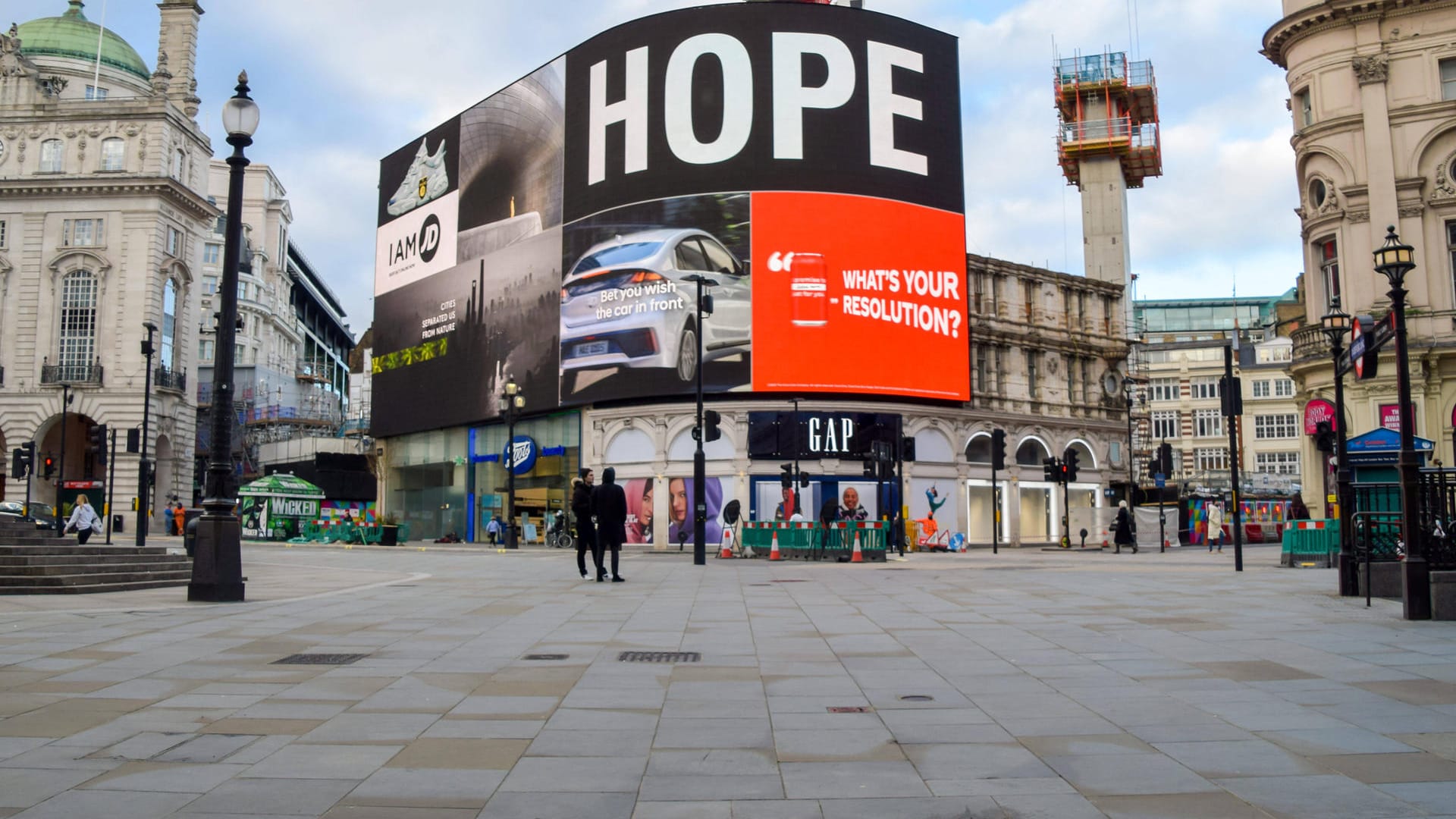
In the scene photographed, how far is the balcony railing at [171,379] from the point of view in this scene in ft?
195

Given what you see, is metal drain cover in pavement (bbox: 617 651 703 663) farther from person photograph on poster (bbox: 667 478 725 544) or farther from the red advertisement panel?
person photograph on poster (bbox: 667 478 725 544)

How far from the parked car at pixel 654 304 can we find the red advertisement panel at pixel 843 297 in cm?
110

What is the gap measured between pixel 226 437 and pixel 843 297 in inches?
1211

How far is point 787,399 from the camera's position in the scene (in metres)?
42.7

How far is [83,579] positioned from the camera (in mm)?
15461

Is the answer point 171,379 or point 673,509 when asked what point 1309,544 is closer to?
point 673,509

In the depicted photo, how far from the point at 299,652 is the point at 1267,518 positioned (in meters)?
50.6

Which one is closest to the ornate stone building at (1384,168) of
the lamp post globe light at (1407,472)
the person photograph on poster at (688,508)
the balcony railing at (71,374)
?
the person photograph on poster at (688,508)

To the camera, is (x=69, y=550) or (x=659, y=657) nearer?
(x=659, y=657)

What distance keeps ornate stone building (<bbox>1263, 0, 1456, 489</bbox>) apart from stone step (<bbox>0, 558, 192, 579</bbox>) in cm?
3136

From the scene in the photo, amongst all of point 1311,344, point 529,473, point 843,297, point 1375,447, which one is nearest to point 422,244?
point 529,473

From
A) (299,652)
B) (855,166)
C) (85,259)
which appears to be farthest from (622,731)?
(85,259)

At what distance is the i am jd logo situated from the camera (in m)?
56.1

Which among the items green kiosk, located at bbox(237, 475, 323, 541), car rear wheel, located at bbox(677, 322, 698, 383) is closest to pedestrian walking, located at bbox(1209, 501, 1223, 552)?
car rear wheel, located at bbox(677, 322, 698, 383)
